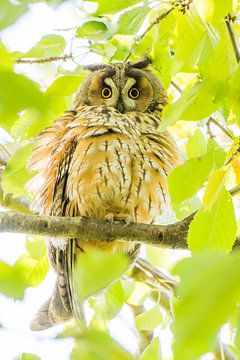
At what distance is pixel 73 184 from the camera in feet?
7.88

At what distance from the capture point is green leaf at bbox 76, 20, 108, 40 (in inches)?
71.0

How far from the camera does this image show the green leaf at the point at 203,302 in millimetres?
385

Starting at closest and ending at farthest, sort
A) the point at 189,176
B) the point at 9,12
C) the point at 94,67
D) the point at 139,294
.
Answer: the point at 9,12
the point at 189,176
the point at 94,67
the point at 139,294

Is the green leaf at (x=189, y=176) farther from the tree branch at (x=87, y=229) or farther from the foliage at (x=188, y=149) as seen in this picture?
the tree branch at (x=87, y=229)

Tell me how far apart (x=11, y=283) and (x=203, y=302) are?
163mm

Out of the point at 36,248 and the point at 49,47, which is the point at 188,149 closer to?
the point at 49,47

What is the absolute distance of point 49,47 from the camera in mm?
2072

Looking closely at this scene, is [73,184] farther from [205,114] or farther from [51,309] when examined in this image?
[205,114]

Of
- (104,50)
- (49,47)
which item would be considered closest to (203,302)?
(104,50)

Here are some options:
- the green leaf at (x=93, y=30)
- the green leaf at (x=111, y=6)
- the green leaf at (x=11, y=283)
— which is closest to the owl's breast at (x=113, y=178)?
the green leaf at (x=93, y=30)

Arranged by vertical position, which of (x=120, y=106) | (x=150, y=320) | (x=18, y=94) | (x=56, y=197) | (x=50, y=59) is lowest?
(x=150, y=320)

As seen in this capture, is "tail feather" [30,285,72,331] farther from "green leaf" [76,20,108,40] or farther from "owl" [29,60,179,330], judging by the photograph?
"green leaf" [76,20,108,40]

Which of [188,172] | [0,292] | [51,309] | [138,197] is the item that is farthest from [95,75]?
[0,292]

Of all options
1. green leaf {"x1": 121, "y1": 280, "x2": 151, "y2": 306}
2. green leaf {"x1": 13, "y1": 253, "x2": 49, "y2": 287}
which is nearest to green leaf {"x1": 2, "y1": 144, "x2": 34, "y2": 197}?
green leaf {"x1": 13, "y1": 253, "x2": 49, "y2": 287}
